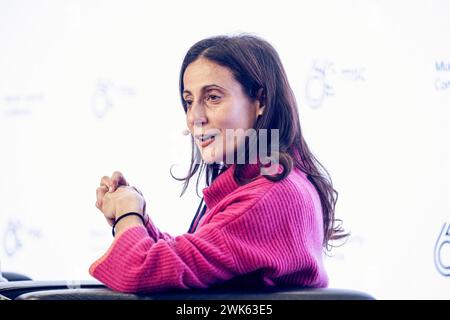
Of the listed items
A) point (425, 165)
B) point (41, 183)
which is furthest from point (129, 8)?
point (425, 165)

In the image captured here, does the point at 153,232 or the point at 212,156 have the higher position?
the point at 212,156

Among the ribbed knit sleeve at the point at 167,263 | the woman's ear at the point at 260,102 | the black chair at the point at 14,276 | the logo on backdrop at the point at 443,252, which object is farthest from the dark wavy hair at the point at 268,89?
the black chair at the point at 14,276

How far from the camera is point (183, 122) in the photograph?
1644mm

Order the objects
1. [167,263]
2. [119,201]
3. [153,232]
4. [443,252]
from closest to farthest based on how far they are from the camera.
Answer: [167,263]
[119,201]
[153,232]
[443,252]

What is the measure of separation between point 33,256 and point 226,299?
2.34ft

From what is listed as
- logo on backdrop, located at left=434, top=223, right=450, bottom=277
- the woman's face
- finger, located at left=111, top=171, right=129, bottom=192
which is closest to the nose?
the woman's face

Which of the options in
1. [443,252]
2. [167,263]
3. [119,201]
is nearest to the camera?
[167,263]

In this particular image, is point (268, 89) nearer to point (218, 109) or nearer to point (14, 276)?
point (218, 109)

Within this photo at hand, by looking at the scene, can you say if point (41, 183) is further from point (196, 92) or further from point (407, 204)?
point (407, 204)

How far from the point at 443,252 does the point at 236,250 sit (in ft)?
1.96

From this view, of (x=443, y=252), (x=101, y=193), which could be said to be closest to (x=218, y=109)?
(x=101, y=193)

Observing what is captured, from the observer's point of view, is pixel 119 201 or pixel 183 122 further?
pixel 183 122

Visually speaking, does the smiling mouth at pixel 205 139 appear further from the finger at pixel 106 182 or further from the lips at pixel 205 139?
the finger at pixel 106 182
